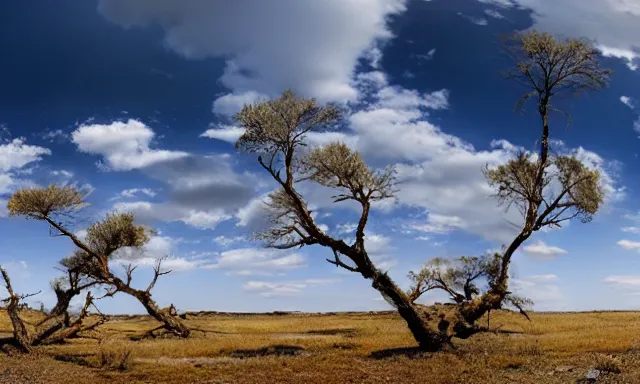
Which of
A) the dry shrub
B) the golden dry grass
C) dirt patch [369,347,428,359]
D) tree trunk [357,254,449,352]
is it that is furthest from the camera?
tree trunk [357,254,449,352]

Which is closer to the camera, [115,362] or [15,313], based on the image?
[115,362]

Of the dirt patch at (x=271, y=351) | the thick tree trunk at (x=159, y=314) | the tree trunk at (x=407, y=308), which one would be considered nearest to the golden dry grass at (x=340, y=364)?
the dirt patch at (x=271, y=351)

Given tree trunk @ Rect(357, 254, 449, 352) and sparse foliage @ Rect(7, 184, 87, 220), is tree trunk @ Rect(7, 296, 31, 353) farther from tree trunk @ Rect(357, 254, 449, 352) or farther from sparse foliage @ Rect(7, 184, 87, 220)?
tree trunk @ Rect(357, 254, 449, 352)

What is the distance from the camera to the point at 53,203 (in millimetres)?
31109

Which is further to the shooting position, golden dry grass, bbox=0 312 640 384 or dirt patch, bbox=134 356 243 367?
dirt patch, bbox=134 356 243 367

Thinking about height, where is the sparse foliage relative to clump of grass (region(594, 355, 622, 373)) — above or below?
above

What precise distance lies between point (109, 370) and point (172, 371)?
3.18m

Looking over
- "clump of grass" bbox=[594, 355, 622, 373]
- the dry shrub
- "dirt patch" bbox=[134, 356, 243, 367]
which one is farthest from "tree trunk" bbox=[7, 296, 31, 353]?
"clump of grass" bbox=[594, 355, 622, 373]

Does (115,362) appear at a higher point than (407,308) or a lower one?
lower

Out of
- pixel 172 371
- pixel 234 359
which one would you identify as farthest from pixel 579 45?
pixel 172 371

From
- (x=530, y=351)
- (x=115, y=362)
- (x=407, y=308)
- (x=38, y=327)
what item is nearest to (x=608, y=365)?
(x=530, y=351)

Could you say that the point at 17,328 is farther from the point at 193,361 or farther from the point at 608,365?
the point at 608,365

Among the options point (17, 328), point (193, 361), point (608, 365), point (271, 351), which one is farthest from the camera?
point (17, 328)

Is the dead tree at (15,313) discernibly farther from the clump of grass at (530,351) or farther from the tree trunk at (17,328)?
the clump of grass at (530,351)
